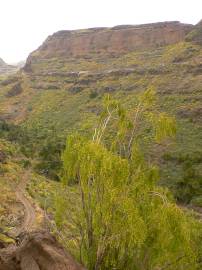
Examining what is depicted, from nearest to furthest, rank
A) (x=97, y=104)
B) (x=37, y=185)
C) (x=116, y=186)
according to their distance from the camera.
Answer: (x=116, y=186) → (x=37, y=185) → (x=97, y=104)

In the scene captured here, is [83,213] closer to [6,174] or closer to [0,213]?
[0,213]

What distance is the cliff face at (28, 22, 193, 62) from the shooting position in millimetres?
110062

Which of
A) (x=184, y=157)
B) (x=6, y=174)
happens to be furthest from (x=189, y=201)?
(x=6, y=174)

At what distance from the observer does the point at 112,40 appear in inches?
4528

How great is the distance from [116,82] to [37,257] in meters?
73.9

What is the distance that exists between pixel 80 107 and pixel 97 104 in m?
4.24

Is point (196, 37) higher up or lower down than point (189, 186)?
higher up

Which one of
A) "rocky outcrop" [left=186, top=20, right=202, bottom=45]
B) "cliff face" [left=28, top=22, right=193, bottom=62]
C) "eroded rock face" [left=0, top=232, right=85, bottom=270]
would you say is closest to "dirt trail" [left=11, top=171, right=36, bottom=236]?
"eroded rock face" [left=0, top=232, right=85, bottom=270]

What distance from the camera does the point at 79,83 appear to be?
300 feet

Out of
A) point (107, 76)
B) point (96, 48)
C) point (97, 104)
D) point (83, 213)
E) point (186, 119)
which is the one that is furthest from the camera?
point (96, 48)

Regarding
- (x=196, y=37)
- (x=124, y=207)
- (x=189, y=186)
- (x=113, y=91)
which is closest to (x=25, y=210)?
(x=124, y=207)

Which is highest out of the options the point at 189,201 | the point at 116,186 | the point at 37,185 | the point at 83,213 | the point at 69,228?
the point at 116,186

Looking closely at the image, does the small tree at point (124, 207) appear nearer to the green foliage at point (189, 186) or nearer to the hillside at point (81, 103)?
the hillside at point (81, 103)

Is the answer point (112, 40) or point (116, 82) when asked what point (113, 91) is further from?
point (112, 40)
